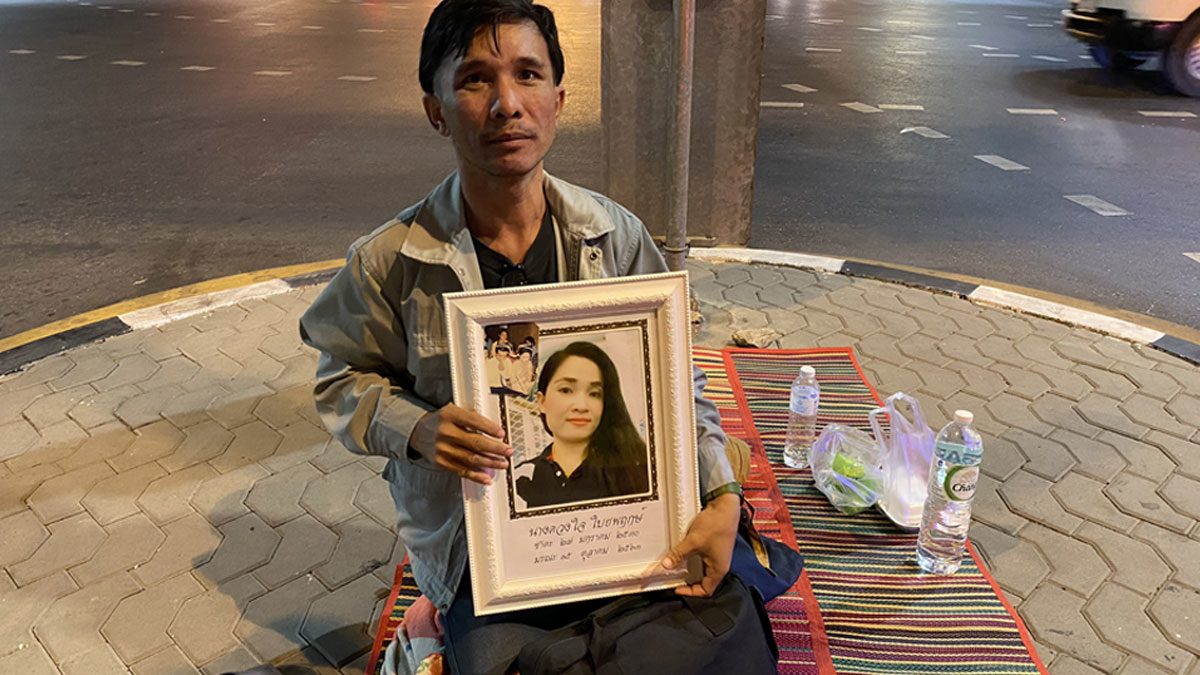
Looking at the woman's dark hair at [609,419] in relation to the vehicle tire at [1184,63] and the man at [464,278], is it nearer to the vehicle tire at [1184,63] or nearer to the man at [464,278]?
the man at [464,278]

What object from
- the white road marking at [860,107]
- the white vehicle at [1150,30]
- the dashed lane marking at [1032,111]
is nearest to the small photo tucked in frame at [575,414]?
the white road marking at [860,107]

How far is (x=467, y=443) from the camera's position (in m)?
1.58

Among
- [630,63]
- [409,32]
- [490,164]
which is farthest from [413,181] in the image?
[409,32]

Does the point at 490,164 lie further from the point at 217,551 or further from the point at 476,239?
the point at 217,551

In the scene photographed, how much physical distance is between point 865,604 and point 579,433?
4.54ft

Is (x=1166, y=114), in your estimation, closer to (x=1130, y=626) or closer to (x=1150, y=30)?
(x=1150, y=30)

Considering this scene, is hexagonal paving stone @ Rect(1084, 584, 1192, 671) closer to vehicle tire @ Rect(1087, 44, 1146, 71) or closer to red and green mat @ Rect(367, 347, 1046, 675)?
red and green mat @ Rect(367, 347, 1046, 675)

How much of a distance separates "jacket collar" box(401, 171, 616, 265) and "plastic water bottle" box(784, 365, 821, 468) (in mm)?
1567

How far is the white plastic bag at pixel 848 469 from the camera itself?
2.98 metres

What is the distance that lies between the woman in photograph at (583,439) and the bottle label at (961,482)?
129 cm

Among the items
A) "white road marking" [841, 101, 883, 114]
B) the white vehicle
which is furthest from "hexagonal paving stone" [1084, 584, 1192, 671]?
the white vehicle

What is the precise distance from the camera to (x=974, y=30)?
49.7 ft

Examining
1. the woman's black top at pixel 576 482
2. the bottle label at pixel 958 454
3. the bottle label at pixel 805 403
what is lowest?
the bottle label at pixel 805 403

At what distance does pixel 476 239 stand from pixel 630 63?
8.22 ft
